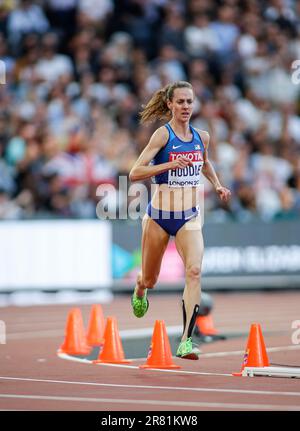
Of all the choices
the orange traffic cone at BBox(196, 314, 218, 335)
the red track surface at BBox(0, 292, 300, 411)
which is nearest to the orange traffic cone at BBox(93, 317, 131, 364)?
the red track surface at BBox(0, 292, 300, 411)

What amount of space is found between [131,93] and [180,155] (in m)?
13.1

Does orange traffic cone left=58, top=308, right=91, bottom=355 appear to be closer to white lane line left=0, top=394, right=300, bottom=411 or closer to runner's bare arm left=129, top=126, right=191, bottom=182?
runner's bare arm left=129, top=126, right=191, bottom=182

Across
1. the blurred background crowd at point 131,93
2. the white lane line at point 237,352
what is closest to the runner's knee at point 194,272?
the white lane line at point 237,352

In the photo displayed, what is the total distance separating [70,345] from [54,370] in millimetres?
1743

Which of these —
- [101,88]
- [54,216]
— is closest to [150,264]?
[54,216]

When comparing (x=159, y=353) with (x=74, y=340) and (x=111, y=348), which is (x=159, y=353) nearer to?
(x=111, y=348)

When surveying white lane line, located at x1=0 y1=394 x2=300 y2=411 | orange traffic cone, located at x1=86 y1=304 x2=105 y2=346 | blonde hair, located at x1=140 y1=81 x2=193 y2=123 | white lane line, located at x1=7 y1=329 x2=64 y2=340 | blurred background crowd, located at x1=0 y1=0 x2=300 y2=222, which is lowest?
white lane line, located at x1=0 y1=394 x2=300 y2=411

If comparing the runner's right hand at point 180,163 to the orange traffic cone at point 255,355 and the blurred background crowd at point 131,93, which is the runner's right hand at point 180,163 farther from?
the blurred background crowd at point 131,93

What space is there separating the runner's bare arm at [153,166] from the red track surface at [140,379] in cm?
188

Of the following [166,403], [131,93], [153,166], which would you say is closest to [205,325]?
[153,166]

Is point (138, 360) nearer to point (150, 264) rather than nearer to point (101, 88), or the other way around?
point (150, 264)

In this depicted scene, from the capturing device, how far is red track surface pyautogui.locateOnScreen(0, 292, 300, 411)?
27.7ft

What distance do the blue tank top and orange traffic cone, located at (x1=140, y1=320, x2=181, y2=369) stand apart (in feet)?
4.68
